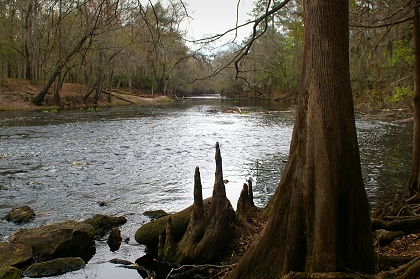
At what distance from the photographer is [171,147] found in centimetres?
2073

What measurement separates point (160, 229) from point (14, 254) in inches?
107

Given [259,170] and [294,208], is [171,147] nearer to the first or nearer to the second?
[259,170]

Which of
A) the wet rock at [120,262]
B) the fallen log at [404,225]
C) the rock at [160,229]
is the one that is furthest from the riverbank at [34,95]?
the fallen log at [404,225]

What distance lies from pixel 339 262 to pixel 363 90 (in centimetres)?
3439

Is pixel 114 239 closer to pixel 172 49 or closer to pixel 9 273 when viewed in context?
pixel 9 273

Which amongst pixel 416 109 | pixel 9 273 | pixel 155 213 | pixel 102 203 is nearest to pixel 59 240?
pixel 9 273

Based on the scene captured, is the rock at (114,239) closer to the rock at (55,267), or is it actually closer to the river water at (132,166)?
the river water at (132,166)

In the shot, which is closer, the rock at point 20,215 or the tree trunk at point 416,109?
the tree trunk at point 416,109

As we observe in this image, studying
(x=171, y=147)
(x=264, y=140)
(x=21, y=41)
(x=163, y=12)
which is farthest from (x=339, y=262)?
(x=21, y=41)

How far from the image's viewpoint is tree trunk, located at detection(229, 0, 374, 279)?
4.21 meters

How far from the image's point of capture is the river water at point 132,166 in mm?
10414

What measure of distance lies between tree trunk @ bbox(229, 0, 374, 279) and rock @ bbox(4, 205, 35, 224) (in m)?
7.11

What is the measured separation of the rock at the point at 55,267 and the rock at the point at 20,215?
2672 mm

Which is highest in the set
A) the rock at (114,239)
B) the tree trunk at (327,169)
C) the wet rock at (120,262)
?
the tree trunk at (327,169)
